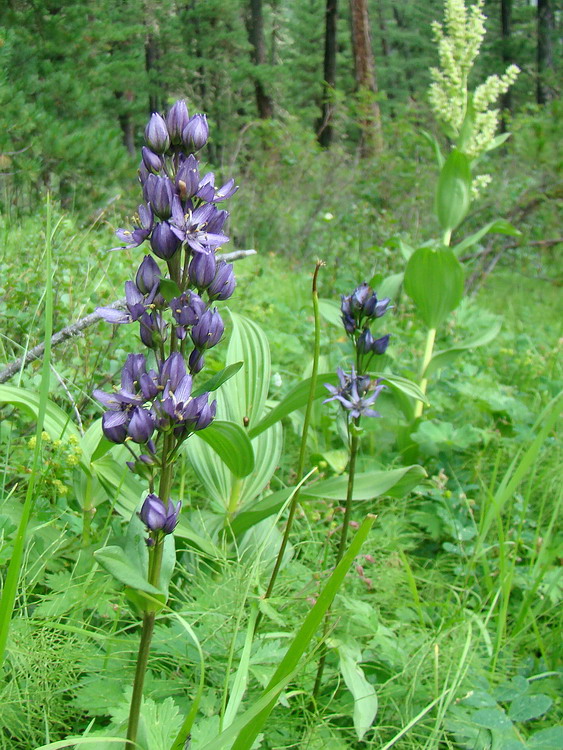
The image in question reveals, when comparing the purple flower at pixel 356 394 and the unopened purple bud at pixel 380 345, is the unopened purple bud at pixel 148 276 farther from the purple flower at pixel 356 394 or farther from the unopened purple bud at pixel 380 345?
the unopened purple bud at pixel 380 345

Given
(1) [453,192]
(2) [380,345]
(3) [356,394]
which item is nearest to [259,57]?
(1) [453,192]

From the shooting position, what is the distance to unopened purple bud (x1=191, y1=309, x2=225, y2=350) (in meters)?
0.95

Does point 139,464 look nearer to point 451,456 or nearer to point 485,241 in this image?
point 451,456

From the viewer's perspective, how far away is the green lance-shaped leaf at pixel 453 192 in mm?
2887

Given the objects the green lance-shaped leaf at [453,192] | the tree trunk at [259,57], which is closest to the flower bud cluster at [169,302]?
the green lance-shaped leaf at [453,192]

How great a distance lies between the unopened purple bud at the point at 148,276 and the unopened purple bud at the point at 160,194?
7cm

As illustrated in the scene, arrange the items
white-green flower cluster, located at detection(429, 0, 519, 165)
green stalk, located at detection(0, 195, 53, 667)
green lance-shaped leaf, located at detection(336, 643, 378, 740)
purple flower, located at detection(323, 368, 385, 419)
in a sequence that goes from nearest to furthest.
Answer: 1. green stalk, located at detection(0, 195, 53, 667)
2. green lance-shaped leaf, located at detection(336, 643, 378, 740)
3. purple flower, located at detection(323, 368, 385, 419)
4. white-green flower cluster, located at detection(429, 0, 519, 165)

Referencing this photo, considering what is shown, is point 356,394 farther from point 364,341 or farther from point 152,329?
point 152,329

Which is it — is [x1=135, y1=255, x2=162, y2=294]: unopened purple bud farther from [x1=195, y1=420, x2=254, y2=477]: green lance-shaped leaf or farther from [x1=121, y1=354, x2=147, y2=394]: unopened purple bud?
[x1=195, y1=420, x2=254, y2=477]: green lance-shaped leaf

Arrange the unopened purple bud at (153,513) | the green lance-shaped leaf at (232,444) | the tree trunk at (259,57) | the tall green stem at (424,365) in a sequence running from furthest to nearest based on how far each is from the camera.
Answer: the tree trunk at (259,57)
the tall green stem at (424,365)
the green lance-shaped leaf at (232,444)
the unopened purple bud at (153,513)

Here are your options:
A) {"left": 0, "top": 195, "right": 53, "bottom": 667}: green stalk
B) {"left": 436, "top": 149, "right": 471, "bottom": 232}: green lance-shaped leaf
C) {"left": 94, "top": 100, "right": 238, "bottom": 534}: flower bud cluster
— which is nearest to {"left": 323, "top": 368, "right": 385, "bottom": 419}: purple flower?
{"left": 94, "top": 100, "right": 238, "bottom": 534}: flower bud cluster

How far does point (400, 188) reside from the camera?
661 cm

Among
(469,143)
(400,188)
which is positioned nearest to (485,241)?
(400,188)

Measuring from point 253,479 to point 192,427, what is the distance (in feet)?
3.23
